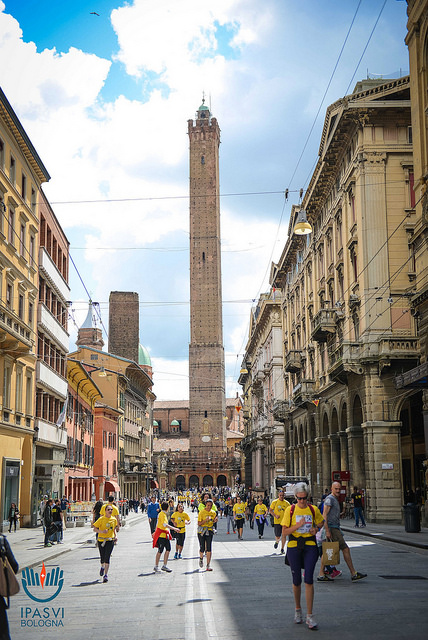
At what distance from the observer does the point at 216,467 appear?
433 ft

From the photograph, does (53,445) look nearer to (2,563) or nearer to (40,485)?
(40,485)

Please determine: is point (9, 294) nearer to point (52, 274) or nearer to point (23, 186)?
point (23, 186)

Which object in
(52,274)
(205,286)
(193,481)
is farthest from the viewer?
(193,481)

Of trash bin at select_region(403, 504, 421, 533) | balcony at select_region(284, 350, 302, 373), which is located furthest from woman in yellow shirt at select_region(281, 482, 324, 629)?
balcony at select_region(284, 350, 302, 373)

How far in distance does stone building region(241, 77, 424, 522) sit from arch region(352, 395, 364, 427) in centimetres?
5

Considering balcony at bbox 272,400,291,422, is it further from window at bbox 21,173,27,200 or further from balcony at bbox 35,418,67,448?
window at bbox 21,173,27,200

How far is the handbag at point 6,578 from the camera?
722 centimetres

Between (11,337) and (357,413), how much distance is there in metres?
17.2

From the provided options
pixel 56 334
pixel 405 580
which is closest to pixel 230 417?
pixel 56 334

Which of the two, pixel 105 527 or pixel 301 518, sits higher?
pixel 301 518

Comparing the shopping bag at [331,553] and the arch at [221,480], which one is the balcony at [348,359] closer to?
the shopping bag at [331,553]

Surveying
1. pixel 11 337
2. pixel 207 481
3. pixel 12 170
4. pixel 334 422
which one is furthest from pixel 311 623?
pixel 207 481

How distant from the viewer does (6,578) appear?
7.29 m

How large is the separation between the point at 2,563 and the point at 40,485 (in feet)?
102
